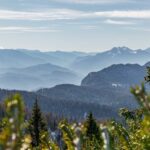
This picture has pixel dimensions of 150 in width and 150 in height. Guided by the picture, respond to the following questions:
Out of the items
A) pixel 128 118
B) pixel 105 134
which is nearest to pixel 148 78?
pixel 128 118

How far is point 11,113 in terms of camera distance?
467 cm

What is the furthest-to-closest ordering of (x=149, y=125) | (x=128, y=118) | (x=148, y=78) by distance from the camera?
(x=128, y=118)
(x=148, y=78)
(x=149, y=125)

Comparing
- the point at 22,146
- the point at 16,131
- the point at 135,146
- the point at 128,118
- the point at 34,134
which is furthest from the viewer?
the point at 34,134

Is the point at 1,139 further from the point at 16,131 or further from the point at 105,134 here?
the point at 105,134

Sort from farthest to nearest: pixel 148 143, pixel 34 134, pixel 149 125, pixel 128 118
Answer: pixel 34 134 → pixel 128 118 → pixel 148 143 → pixel 149 125

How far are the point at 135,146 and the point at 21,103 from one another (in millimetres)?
11007

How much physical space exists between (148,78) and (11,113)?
20.3 m

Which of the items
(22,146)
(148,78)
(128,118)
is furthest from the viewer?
(128,118)

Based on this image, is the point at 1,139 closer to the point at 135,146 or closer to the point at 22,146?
the point at 22,146

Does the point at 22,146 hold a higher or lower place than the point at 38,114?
lower

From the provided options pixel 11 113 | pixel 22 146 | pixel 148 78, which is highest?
pixel 148 78

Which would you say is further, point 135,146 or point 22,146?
point 135,146

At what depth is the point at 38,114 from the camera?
223 feet

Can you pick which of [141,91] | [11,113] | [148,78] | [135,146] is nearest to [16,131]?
[11,113]
